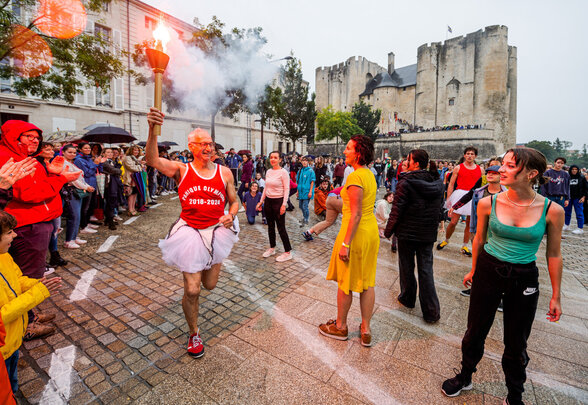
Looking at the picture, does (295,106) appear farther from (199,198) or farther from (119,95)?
(199,198)

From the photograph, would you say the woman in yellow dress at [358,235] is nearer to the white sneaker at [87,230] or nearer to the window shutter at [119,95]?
the white sneaker at [87,230]

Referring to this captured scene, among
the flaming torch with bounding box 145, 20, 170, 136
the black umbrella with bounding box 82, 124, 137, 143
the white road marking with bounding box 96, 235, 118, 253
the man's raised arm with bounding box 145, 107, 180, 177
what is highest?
the black umbrella with bounding box 82, 124, 137, 143

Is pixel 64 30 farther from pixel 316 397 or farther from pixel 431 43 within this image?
pixel 431 43

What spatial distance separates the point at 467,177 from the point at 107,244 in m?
7.82

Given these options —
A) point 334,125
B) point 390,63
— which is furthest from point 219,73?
point 390,63

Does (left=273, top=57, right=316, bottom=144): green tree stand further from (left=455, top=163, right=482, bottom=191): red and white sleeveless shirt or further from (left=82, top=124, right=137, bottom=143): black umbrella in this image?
(left=455, top=163, right=482, bottom=191): red and white sleeveless shirt

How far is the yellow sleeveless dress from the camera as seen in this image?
293cm

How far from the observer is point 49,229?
341 cm

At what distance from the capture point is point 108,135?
405 inches

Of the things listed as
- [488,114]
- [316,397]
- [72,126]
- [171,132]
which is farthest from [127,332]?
[488,114]

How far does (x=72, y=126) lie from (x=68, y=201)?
67.7ft

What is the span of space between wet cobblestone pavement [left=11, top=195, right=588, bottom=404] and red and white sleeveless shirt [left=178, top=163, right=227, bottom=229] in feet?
Answer: 4.30

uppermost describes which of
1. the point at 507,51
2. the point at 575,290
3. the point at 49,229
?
the point at 507,51

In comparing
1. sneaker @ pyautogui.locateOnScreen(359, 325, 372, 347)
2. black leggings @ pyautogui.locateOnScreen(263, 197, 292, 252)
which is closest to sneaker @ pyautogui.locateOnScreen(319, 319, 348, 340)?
sneaker @ pyautogui.locateOnScreen(359, 325, 372, 347)
